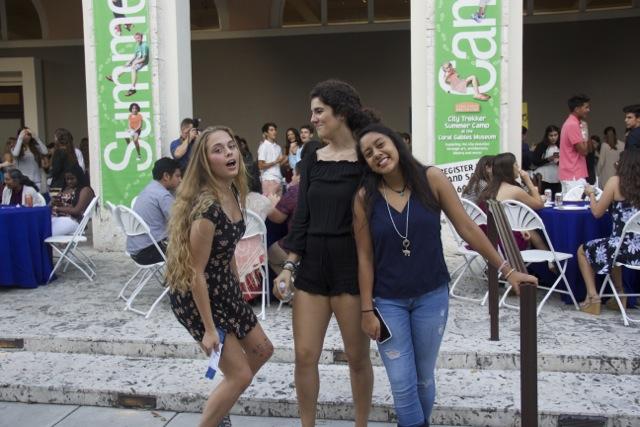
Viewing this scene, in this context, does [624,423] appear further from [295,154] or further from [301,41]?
[301,41]

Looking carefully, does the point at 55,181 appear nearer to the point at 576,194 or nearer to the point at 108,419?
the point at 108,419

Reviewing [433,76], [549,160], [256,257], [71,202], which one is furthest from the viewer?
[549,160]

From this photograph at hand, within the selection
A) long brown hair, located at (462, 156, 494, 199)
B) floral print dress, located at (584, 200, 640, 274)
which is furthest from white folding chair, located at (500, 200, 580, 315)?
long brown hair, located at (462, 156, 494, 199)

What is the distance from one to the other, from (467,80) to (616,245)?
3079 millimetres

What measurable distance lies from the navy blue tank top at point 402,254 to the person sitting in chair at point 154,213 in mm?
3066

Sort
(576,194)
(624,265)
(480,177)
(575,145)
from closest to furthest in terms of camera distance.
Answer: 1. (624,265)
2. (480,177)
3. (576,194)
4. (575,145)

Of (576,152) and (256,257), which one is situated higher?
(576,152)

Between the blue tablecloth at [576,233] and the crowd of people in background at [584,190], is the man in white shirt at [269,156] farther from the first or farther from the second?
the blue tablecloth at [576,233]

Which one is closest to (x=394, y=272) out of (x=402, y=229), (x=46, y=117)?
(x=402, y=229)

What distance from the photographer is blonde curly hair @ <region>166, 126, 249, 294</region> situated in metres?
2.71

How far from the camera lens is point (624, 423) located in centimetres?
345

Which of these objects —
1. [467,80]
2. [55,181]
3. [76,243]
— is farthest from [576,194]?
[55,181]

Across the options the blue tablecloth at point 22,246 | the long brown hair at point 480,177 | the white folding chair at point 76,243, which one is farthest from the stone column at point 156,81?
the long brown hair at point 480,177

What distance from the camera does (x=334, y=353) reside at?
14.3 feet
